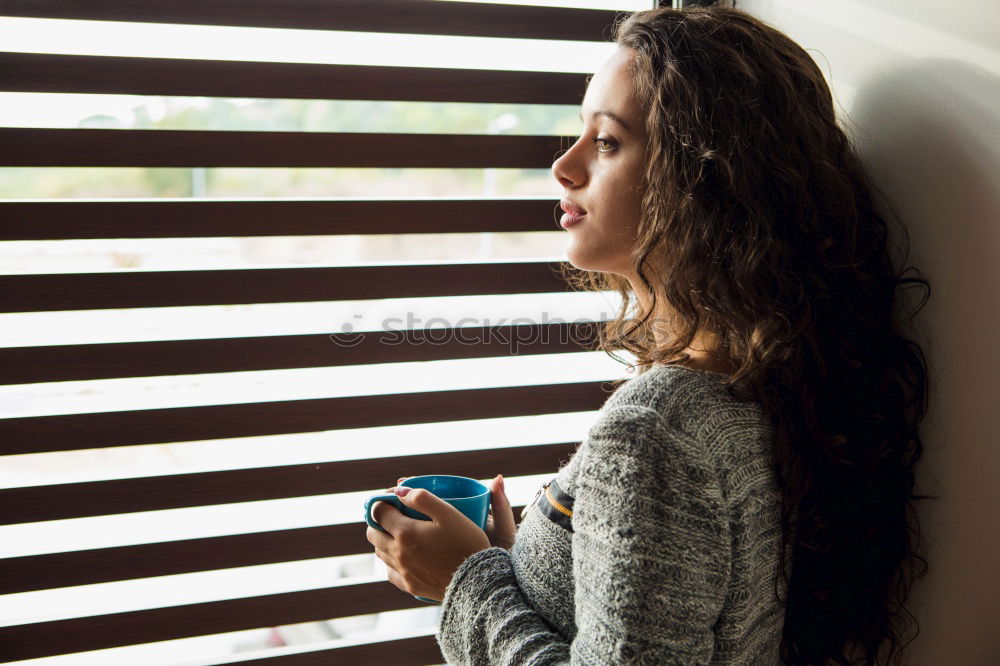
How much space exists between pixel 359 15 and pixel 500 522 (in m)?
0.99

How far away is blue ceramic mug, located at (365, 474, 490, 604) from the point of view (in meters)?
1.24

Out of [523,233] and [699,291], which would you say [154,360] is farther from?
[699,291]

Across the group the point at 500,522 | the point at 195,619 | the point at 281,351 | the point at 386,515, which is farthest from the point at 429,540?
the point at 195,619

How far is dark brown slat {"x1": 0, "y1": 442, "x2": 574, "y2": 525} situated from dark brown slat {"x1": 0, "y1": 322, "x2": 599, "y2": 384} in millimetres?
207

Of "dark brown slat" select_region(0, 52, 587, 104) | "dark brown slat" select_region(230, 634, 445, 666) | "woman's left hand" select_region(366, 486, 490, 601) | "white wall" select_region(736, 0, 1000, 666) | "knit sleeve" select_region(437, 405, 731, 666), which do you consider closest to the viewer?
"knit sleeve" select_region(437, 405, 731, 666)

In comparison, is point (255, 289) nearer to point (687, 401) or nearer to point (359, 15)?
point (359, 15)

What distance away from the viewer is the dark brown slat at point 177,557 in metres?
1.42

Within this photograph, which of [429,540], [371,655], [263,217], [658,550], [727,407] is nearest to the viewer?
[658,550]

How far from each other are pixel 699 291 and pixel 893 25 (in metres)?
0.50

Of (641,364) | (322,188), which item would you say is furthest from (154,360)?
(641,364)

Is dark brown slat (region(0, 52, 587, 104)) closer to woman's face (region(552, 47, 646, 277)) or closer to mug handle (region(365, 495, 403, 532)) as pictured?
woman's face (region(552, 47, 646, 277))

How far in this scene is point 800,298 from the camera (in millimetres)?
1091

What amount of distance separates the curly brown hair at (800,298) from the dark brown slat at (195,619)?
2.78 ft

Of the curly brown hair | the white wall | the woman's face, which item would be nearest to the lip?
the woman's face
